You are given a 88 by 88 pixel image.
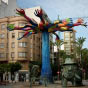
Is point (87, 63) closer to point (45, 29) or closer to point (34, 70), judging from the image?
point (45, 29)

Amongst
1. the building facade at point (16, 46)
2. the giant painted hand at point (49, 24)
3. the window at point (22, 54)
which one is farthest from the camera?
the building facade at point (16, 46)

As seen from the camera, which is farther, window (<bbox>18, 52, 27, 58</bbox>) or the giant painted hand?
window (<bbox>18, 52, 27, 58</bbox>)

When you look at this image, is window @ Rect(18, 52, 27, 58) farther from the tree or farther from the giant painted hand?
the giant painted hand

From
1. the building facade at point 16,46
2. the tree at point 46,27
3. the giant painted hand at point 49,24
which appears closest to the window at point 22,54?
the building facade at point 16,46

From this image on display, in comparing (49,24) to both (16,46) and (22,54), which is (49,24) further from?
(16,46)

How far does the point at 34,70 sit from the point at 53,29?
800 cm

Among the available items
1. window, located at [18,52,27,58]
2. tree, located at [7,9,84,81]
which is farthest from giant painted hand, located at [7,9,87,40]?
window, located at [18,52,27,58]

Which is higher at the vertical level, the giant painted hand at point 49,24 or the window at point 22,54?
the giant painted hand at point 49,24

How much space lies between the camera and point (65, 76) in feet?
69.2

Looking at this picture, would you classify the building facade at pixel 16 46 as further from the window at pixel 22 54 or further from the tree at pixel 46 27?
the tree at pixel 46 27

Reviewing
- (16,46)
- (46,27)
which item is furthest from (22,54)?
(46,27)

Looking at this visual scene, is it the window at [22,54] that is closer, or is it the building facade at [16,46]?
the window at [22,54]

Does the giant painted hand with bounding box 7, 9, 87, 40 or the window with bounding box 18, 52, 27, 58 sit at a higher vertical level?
the giant painted hand with bounding box 7, 9, 87, 40

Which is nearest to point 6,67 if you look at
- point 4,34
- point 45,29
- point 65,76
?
point 4,34
